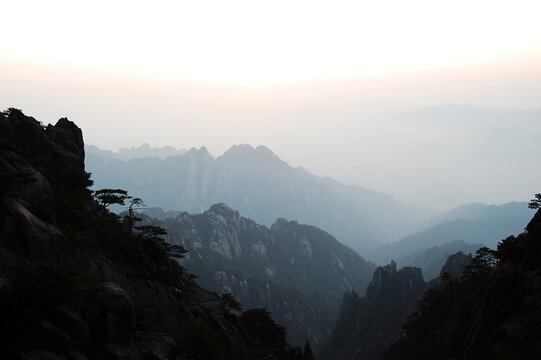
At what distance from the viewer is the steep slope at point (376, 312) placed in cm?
15762

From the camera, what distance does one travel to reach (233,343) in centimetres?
4784

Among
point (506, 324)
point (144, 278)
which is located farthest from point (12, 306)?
point (506, 324)

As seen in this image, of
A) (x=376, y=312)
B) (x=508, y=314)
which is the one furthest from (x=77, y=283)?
(x=376, y=312)

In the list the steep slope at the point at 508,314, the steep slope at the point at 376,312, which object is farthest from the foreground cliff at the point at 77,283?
the steep slope at the point at 376,312

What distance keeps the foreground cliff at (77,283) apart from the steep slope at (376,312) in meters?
107

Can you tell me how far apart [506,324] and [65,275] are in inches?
1349

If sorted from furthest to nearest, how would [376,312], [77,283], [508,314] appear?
1. [376,312]
2. [508,314]
3. [77,283]

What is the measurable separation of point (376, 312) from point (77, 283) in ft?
542

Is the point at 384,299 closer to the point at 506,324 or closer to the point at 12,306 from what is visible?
the point at 506,324

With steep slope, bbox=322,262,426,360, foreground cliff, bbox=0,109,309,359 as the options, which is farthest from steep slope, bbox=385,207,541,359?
steep slope, bbox=322,262,426,360

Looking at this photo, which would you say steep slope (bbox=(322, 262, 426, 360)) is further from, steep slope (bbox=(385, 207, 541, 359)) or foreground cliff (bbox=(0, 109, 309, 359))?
foreground cliff (bbox=(0, 109, 309, 359))

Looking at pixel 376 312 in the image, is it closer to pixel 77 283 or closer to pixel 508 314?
pixel 508 314

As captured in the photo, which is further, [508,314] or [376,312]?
[376,312]

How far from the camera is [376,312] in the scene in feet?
560
